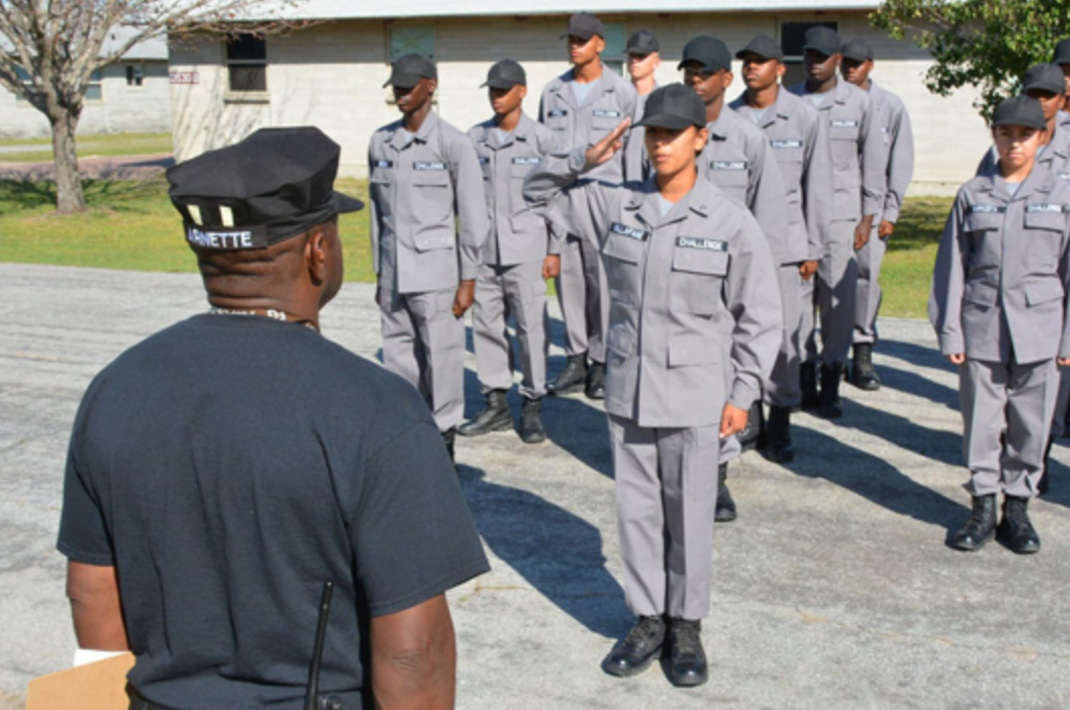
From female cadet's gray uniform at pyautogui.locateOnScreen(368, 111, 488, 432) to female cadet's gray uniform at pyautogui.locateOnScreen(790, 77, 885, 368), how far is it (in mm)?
2623

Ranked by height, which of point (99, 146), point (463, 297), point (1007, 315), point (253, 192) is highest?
point (253, 192)

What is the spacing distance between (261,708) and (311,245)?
800mm

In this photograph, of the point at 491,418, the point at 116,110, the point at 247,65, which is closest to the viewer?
the point at 491,418

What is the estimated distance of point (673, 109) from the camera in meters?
4.68

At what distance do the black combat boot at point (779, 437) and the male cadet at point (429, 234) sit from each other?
1.85m

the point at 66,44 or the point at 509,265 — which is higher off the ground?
the point at 66,44

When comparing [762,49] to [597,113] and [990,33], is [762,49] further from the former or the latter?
[990,33]

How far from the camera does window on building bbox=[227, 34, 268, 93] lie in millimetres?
25422

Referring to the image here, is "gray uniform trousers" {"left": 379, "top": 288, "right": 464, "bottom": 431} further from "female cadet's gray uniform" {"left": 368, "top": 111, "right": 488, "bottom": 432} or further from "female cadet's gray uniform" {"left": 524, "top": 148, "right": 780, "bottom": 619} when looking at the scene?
"female cadet's gray uniform" {"left": 524, "top": 148, "right": 780, "bottom": 619}

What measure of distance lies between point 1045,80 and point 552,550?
3.36 meters

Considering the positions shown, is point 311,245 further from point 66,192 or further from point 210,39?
point 210,39

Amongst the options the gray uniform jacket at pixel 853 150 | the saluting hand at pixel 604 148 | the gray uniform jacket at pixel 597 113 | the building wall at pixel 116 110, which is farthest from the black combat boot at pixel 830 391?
the building wall at pixel 116 110

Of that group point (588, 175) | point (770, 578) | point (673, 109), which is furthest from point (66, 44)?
point (673, 109)

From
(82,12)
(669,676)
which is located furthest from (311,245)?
(82,12)
